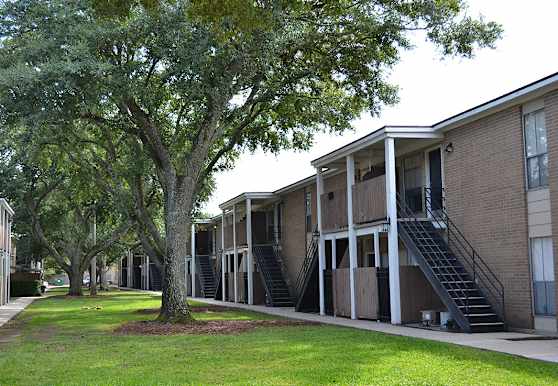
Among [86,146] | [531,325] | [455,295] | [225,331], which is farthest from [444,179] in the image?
[86,146]

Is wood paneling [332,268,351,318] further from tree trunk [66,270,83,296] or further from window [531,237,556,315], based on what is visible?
tree trunk [66,270,83,296]

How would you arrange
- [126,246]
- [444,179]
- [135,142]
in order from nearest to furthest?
[444,179]
[135,142]
[126,246]

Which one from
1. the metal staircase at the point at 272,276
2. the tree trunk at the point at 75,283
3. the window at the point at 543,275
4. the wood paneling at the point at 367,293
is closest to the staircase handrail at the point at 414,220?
the window at the point at 543,275

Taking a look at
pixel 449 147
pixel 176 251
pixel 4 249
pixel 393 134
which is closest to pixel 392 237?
pixel 393 134

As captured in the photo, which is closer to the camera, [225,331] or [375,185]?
[225,331]

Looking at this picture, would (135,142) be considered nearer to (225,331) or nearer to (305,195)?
(305,195)

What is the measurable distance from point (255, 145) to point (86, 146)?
6876 mm

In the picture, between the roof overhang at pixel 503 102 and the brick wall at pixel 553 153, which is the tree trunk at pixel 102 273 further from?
the brick wall at pixel 553 153

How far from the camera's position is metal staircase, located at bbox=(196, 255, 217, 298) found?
45.2m

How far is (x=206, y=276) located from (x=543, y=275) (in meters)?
31.7

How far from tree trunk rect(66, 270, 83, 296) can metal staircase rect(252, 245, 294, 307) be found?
20806 millimetres

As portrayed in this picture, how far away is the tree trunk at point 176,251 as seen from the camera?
21.4 metres

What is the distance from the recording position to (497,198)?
18031 millimetres

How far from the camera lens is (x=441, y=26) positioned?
21.0m
